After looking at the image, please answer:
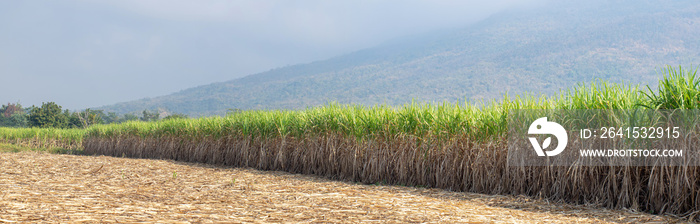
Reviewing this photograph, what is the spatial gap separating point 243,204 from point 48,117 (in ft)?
144

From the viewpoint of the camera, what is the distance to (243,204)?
5.09 m

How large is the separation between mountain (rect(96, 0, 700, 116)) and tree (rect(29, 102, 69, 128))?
81.2m

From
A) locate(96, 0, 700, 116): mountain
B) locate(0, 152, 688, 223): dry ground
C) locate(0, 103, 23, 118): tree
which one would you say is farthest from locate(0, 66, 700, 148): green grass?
locate(96, 0, 700, 116): mountain

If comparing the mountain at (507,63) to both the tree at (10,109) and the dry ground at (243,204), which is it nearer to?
the tree at (10,109)

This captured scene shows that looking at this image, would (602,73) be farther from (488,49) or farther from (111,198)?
(111,198)

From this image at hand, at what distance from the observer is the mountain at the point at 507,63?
399ft

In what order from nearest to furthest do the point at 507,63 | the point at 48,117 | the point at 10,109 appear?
the point at 48,117 → the point at 10,109 → the point at 507,63

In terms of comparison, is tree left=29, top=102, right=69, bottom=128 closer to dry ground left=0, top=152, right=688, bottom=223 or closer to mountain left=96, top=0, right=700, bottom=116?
dry ground left=0, top=152, right=688, bottom=223

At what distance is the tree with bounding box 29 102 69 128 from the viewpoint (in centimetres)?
3984

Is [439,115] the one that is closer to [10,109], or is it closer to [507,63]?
[10,109]

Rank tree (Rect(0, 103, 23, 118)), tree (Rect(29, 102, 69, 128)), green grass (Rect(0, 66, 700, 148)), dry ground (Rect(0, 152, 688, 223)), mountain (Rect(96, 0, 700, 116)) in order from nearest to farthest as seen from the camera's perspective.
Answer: dry ground (Rect(0, 152, 688, 223)), green grass (Rect(0, 66, 700, 148)), tree (Rect(29, 102, 69, 128)), tree (Rect(0, 103, 23, 118)), mountain (Rect(96, 0, 700, 116))

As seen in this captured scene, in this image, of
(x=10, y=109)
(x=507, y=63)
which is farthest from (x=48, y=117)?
(x=507, y=63)

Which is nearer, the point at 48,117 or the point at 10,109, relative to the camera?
the point at 48,117

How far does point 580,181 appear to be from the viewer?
576cm
